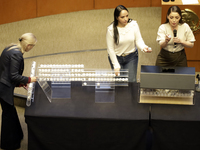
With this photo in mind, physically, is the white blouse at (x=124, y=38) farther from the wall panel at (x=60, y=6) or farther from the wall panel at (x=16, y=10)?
the wall panel at (x=16, y=10)

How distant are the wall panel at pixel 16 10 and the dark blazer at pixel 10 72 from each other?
11.5ft

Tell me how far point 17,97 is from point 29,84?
4.99ft

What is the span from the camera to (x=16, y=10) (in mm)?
6309

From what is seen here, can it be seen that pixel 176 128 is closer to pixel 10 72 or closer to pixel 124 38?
pixel 124 38

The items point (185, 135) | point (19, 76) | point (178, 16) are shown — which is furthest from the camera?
point (178, 16)

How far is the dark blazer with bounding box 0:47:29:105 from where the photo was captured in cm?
295

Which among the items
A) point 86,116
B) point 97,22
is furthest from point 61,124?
point 97,22

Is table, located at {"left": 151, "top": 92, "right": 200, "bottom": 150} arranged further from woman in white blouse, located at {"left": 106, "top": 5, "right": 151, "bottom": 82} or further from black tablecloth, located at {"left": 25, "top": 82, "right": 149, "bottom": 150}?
woman in white blouse, located at {"left": 106, "top": 5, "right": 151, "bottom": 82}

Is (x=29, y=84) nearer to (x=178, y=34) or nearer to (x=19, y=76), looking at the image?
(x=19, y=76)

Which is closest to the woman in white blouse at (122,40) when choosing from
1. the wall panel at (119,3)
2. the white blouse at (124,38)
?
the white blouse at (124,38)

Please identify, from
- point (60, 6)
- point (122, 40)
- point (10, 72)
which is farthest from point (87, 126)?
point (60, 6)

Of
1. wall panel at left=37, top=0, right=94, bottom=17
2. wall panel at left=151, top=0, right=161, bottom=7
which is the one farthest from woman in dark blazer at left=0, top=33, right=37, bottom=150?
wall panel at left=151, top=0, right=161, bottom=7

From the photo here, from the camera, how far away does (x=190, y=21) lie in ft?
15.5

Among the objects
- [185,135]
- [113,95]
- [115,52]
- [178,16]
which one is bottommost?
[185,135]
